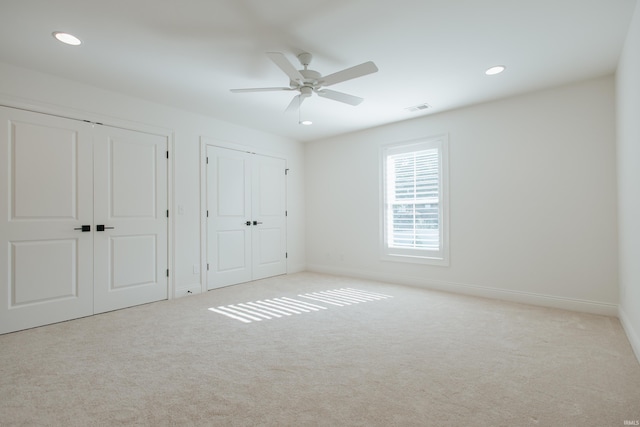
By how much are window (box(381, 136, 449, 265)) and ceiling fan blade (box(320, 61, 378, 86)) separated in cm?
237

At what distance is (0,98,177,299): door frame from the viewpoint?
10.0ft

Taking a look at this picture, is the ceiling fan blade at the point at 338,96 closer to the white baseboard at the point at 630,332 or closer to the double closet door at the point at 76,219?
the double closet door at the point at 76,219

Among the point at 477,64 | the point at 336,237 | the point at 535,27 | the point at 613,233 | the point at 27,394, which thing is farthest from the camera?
the point at 336,237

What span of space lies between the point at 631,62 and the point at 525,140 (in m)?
1.38

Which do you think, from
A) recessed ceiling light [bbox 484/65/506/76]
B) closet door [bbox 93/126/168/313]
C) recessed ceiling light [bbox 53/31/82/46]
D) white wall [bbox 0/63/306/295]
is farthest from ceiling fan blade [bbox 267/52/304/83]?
closet door [bbox 93/126/168/313]

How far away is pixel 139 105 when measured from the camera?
387 cm

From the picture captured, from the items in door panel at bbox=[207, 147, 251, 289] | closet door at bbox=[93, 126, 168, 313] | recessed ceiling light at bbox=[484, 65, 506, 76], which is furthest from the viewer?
door panel at bbox=[207, 147, 251, 289]

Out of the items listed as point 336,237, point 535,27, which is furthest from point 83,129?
point 535,27

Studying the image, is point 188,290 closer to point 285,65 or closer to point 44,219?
point 44,219

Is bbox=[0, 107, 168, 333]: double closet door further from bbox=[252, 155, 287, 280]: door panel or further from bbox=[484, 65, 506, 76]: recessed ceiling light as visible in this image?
bbox=[484, 65, 506, 76]: recessed ceiling light

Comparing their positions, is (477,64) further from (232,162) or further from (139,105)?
(139,105)

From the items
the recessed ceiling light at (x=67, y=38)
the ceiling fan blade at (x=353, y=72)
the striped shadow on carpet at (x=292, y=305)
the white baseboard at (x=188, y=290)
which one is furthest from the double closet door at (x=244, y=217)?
the ceiling fan blade at (x=353, y=72)

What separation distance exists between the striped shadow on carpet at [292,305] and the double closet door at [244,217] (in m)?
1.14

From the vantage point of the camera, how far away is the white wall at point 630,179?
229 cm
